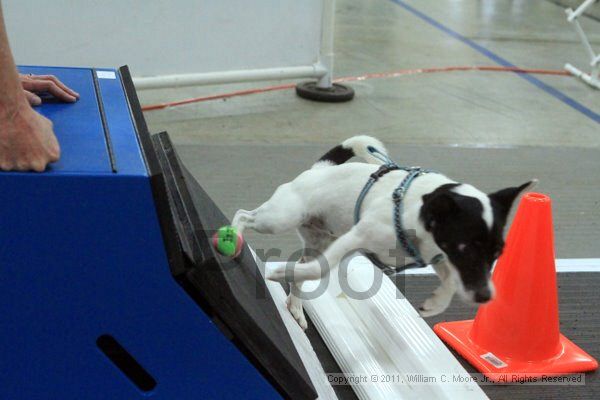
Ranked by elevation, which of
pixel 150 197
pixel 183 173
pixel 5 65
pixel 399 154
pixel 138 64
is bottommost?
pixel 399 154

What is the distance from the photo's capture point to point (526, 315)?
1991 millimetres

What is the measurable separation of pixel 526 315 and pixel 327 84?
122 inches

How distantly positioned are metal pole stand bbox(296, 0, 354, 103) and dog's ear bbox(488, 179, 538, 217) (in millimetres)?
3400

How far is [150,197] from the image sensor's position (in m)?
1.24

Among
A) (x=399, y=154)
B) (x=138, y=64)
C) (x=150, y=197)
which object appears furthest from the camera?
(x=138, y=64)

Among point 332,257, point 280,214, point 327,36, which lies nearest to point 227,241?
point 280,214

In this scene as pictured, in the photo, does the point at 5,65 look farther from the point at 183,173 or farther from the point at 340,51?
the point at 340,51

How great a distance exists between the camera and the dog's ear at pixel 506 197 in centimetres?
124

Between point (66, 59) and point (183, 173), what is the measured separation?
2.58 m

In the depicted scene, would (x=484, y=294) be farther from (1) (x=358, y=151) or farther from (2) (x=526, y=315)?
(2) (x=526, y=315)

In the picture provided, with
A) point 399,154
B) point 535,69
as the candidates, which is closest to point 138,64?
point 399,154

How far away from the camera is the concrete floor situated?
339cm

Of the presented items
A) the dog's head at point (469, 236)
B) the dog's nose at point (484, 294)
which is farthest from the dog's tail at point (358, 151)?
the dog's nose at point (484, 294)

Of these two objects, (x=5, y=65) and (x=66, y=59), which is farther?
(x=66, y=59)
